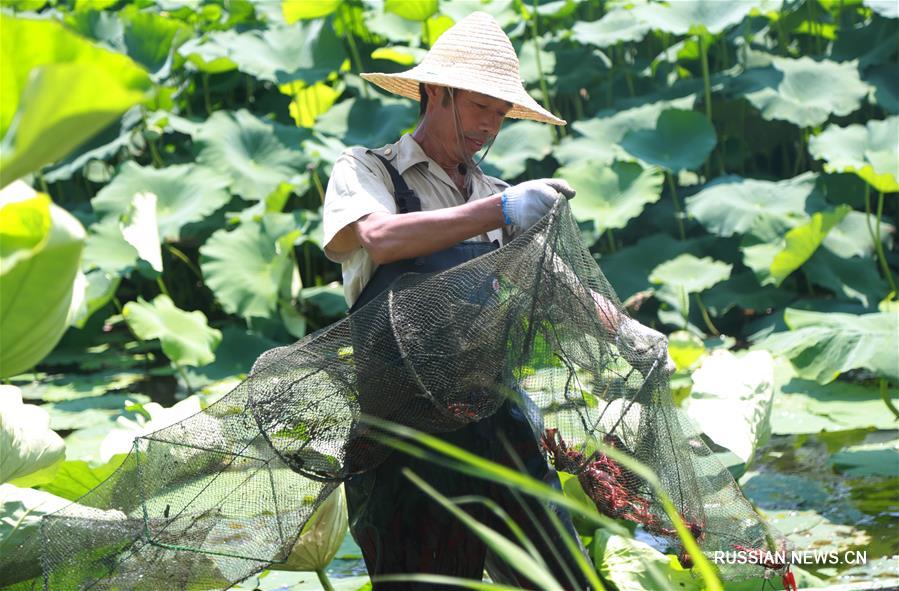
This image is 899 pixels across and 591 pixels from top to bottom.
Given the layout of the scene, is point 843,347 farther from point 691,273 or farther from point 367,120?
point 367,120

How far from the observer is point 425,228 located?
187cm

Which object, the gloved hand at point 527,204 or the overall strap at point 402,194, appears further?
the overall strap at point 402,194

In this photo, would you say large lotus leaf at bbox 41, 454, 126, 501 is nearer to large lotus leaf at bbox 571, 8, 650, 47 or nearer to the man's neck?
the man's neck

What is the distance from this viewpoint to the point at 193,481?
6.45 ft

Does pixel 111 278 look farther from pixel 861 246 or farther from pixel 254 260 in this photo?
pixel 861 246

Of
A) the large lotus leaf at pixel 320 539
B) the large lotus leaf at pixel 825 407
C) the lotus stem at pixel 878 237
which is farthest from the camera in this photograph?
the lotus stem at pixel 878 237

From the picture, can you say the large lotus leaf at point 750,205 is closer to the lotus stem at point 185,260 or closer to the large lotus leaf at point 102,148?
the lotus stem at point 185,260

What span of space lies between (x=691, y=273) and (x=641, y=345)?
136 inches

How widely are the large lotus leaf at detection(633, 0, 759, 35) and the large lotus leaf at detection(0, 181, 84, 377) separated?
16.7 ft

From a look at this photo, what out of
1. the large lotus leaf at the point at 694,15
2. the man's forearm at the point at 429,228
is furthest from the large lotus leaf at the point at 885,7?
the man's forearm at the point at 429,228

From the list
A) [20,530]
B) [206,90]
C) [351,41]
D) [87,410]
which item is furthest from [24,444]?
[206,90]

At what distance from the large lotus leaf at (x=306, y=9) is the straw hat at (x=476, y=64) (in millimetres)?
4085

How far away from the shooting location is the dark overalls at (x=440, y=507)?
1.94 metres

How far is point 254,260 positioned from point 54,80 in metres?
4.71
